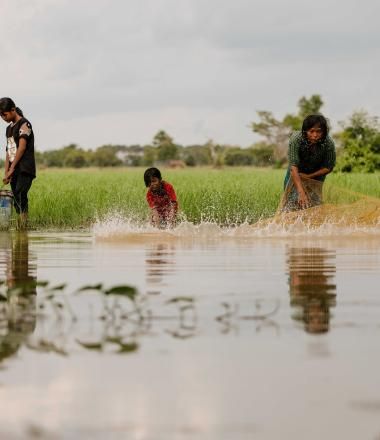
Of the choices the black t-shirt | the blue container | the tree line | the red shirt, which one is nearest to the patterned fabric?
the red shirt

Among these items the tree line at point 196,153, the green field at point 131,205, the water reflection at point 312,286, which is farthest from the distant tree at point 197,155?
the water reflection at point 312,286

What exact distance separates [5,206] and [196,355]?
946 centimetres

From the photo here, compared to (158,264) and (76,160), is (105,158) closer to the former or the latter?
(76,160)

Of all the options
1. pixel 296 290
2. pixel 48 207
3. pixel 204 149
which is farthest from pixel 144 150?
pixel 296 290

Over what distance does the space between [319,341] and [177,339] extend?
59 centimetres

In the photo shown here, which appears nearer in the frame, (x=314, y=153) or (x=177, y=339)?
(x=177, y=339)

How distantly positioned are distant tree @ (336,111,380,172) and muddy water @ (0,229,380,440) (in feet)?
137

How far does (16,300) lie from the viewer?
577 centimetres

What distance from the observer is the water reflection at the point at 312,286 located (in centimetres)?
517

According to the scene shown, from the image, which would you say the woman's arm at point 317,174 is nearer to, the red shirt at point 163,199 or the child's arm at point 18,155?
the red shirt at point 163,199

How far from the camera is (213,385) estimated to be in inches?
145

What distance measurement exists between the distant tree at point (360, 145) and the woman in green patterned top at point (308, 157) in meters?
36.4

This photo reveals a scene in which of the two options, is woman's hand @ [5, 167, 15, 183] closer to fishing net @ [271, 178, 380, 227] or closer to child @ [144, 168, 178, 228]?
child @ [144, 168, 178, 228]

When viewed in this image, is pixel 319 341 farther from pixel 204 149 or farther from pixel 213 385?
pixel 204 149
